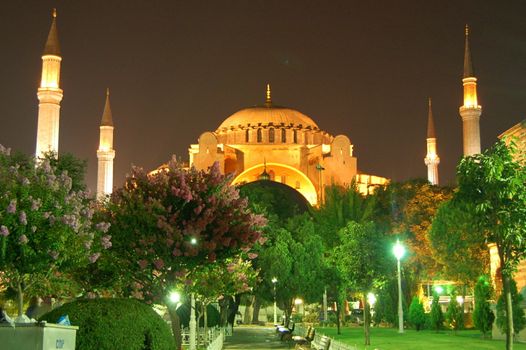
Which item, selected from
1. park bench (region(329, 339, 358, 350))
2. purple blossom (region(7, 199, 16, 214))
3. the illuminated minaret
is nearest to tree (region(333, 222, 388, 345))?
park bench (region(329, 339, 358, 350))

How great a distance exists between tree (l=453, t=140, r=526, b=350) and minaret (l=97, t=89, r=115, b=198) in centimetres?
6508

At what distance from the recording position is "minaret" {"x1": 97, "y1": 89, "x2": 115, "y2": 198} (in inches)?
3282

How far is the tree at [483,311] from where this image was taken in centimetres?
3212

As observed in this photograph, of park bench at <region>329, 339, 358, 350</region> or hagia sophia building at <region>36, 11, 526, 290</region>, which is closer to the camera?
park bench at <region>329, 339, 358, 350</region>


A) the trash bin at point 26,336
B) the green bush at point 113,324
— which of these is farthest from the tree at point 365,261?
the trash bin at point 26,336

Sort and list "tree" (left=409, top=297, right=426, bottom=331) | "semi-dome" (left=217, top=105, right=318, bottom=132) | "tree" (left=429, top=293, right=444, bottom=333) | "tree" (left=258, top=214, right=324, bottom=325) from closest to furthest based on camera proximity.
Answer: "tree" (left=429, top=293, right=444, bottom=333) < "tree" (left=409, top=297, right=426, bottom=331) < "tree" (left=258, top=214, right=324, bottom=325) < "semi-dome" (left=217, top=105, right=318, bottom=132)

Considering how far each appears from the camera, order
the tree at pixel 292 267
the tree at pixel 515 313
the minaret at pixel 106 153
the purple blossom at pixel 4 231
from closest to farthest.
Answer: the purple blossom at pixel 4 231 < the tree at pixel 515 313 < the tree at pixel 292 267 < the minaret at pixel 106 153

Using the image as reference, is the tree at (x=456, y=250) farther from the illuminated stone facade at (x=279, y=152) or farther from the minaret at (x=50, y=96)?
the illuminated stone facade at (x=279, y=152)

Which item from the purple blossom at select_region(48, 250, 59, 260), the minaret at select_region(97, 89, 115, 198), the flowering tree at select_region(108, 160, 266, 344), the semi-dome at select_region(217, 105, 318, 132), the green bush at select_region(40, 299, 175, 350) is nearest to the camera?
the green bush at select_region(40, 299, 175, 350)

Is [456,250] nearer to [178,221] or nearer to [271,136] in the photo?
[178,221]

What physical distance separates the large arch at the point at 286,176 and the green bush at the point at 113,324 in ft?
265

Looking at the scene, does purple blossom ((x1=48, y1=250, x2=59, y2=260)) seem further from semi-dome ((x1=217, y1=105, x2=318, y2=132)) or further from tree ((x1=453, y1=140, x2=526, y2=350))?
semi-dome ((x1=217, y1=105, x2=318, y2=132))

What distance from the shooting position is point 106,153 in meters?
86.0

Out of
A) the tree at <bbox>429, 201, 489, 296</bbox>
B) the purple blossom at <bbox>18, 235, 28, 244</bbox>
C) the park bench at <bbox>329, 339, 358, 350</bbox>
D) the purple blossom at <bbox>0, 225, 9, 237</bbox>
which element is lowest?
the park bench at <bbox>329, 339, 358, 350</bbox>
